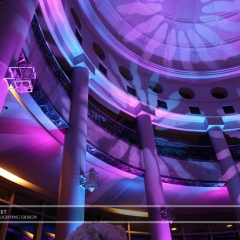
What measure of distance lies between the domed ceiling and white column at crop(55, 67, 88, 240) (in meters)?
7.93

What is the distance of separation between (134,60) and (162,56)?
8.16ft

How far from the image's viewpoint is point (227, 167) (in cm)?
1127

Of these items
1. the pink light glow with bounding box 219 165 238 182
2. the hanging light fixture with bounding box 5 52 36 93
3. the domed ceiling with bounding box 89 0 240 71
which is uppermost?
the domed ceiling with bounding box 89 0 240 71

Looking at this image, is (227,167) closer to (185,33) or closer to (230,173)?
(230,173)

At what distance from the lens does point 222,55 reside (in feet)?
53.0

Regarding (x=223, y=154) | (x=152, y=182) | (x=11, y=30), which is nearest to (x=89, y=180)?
(x=152, y=182)

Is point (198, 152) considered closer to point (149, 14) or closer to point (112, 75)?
point (112, 75)

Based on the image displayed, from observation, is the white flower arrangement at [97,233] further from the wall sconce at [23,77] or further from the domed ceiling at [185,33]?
the domed ceiling at [185,33]

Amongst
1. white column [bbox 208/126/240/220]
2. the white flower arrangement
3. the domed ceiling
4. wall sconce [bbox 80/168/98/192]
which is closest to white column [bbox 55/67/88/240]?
wall sconce [bbox 80/168/98/192]

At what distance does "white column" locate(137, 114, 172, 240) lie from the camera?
855 centimetres

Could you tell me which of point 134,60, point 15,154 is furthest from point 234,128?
point 15,154

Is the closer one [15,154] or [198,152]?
[15,154]

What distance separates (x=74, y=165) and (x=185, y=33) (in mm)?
12914

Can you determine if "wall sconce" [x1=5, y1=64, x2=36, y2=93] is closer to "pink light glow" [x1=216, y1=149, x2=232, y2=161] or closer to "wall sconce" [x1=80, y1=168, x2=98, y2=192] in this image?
"wall sconce" [x1=80, y1=168, x2=98, y2=192]
